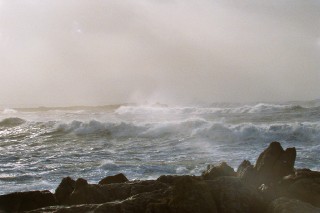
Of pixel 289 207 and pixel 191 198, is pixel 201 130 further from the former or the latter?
pixel 289 207

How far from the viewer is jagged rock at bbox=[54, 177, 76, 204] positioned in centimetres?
819

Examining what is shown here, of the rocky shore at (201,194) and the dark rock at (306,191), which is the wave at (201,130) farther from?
the dark rock at (306,191)

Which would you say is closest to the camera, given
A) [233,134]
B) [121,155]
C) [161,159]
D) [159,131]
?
[161,159]

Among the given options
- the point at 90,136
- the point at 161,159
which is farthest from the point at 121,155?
the point at 90,136

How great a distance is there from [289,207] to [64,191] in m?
4.26

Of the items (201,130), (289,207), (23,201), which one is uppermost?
(201,130)

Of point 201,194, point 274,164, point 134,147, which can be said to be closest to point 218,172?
point 274,164

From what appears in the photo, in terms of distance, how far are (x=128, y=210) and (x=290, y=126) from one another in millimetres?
19424

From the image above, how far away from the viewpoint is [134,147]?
68.4ft

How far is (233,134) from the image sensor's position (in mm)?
23703

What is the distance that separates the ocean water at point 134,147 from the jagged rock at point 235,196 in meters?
5.90

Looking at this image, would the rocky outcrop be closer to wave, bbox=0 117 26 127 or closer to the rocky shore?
the rocky shore

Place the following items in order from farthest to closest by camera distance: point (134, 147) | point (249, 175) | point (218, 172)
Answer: point (134, 147), point (218, 172), point (249, 175)

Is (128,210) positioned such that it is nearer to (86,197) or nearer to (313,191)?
(86,197)
